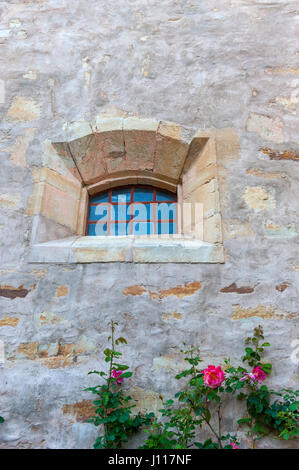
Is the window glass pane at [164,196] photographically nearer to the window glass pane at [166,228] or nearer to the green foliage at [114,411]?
the window glass pane at [166,228]

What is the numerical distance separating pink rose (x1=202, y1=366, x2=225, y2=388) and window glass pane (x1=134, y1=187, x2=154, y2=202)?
57.4 inches

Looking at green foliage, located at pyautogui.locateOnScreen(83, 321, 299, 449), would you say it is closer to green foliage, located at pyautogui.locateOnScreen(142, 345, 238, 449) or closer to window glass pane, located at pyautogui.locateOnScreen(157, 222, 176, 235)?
green foliage, located at pyautogui.locateOnScreen(142, 345, 238, 449)

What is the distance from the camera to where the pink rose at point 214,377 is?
1826 millimetres

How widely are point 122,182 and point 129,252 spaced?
82cm

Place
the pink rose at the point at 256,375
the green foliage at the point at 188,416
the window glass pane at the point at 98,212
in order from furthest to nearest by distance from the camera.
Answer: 1. the window glass pane at the point at 98,212
2. the pink rose at the point at 256,375
3. the green foliage at the point at 188,416

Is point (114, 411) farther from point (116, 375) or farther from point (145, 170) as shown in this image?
point (145, 170)

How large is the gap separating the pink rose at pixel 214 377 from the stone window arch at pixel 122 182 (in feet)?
2.20

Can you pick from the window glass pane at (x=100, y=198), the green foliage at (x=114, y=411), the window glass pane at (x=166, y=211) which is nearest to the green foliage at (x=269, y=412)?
the green foliage at (x=114, y=411)

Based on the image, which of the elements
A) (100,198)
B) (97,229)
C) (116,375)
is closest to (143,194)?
(100,198)

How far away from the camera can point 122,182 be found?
294 centimetres

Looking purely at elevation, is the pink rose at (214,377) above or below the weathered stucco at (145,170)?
below

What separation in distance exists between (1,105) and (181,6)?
1.81 m

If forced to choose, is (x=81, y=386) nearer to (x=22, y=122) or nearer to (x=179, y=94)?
(x=22, y=122)

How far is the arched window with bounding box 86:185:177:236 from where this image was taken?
2.75 m
